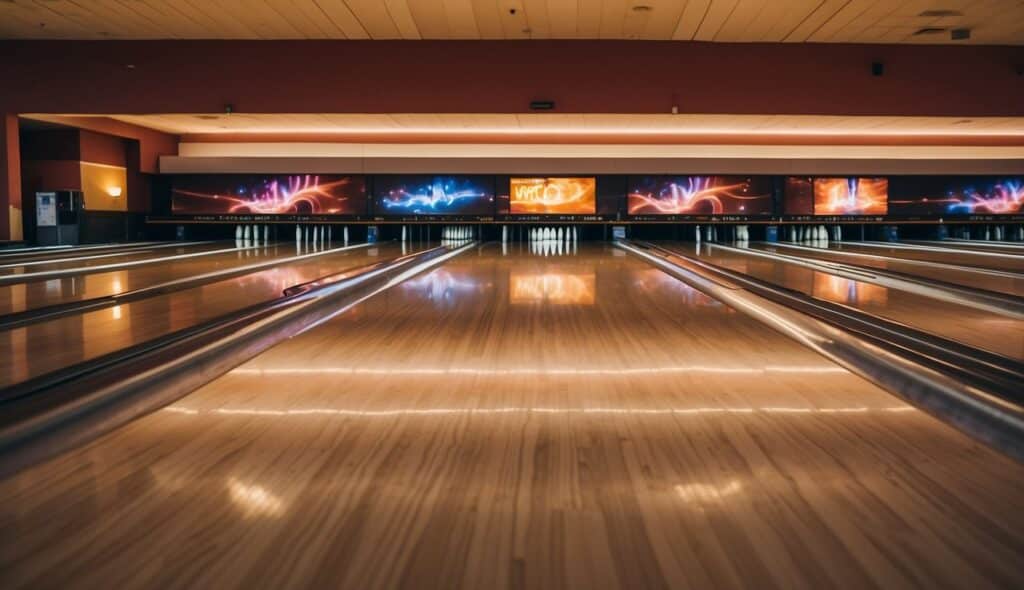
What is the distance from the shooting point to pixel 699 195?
10656 millimetres

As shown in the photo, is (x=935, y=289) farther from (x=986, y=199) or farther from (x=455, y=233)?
(x=986, y=199)

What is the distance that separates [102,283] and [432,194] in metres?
6.30

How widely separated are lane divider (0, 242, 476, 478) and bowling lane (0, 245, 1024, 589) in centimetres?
8

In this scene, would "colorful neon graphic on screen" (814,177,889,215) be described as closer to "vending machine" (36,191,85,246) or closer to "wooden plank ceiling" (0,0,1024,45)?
"wooden plank ceiling" (0,0,1024,45)

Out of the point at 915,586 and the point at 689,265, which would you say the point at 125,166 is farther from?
the point at 915,586

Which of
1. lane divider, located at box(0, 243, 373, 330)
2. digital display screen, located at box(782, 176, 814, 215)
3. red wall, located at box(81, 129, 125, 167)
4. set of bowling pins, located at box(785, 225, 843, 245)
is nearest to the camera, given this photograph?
lane divider, located at box(0, 243, 373, 330)

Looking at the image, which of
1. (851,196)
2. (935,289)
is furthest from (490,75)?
(851,196)

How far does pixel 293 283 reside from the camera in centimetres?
466

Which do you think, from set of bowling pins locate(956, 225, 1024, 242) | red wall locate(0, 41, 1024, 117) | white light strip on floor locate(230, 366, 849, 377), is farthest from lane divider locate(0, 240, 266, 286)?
set of bowling pins locate(956, 225, 1024, 242)

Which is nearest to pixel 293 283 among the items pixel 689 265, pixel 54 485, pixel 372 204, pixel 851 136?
pixel 689 265

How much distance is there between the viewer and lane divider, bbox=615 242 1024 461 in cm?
151

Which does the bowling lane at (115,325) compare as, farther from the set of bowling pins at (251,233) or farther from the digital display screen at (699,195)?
the digital display screen at (699,195)

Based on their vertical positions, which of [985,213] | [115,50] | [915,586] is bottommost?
[915,586]

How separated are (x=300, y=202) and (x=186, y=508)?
980 cm
